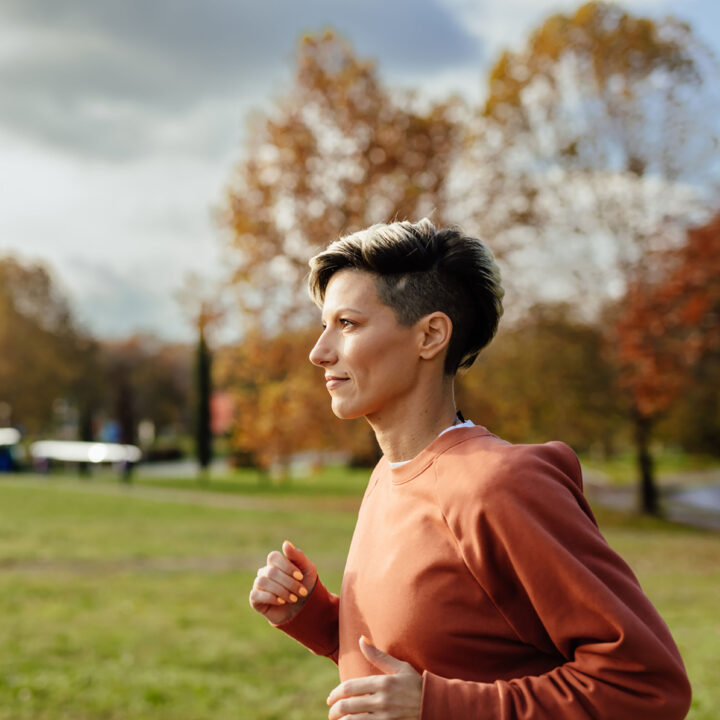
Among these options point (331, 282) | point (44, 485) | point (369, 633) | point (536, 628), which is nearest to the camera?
point (536, 628)

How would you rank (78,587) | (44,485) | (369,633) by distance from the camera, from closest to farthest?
(369,633), (78,587), (44,485)

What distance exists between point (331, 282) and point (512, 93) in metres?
21.2

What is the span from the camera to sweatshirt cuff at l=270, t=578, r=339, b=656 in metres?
2.12

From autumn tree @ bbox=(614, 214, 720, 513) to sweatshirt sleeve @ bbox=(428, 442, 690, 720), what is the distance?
1816 centimetres

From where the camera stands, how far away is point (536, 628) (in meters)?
1.62

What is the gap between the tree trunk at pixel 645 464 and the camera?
2270 cm

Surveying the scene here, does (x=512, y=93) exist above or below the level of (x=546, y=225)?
above

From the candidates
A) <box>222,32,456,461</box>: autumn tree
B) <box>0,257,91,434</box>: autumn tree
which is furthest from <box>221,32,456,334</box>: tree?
<box>0,257,91,434</box>: autumn tree

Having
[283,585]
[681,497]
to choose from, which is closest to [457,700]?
[283,585]

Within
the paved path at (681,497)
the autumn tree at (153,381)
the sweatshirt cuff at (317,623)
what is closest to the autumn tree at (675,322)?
the paved path at (681,497)

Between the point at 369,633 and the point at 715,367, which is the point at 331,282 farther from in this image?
the point at 715,367

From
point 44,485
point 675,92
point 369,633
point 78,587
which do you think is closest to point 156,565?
point 78,587

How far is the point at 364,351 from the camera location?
1.84 metres

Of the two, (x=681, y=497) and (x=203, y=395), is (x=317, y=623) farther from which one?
(x=203, y=395)
